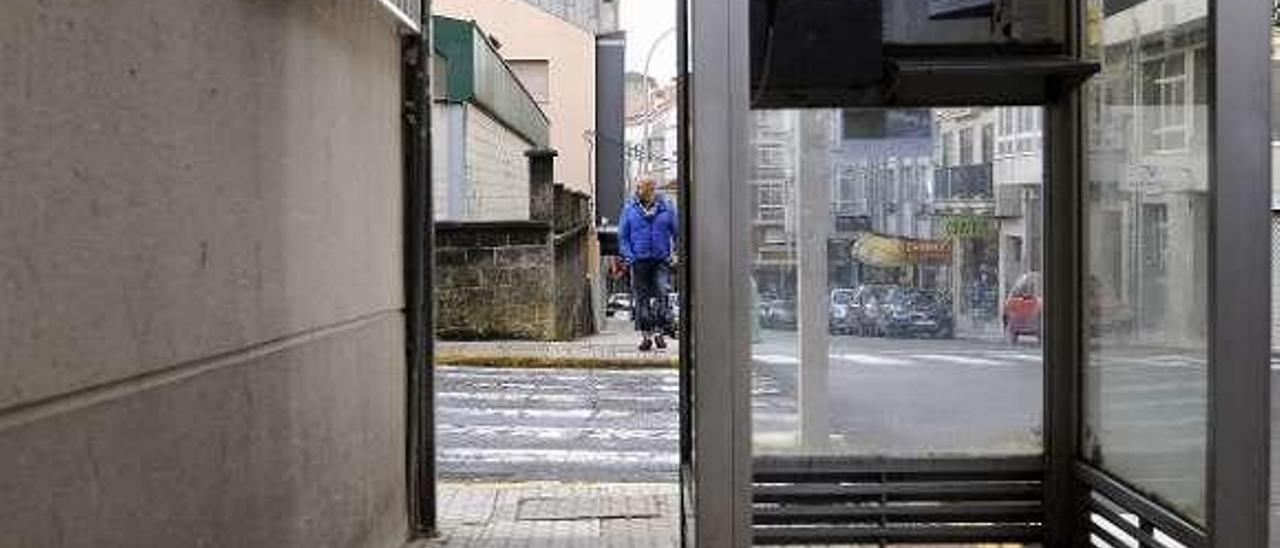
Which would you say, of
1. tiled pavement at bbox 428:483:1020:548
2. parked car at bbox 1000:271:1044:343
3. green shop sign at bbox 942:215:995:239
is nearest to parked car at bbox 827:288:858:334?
green shop sign at bbox 942:215:995:239

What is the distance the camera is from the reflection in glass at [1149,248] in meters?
3.96

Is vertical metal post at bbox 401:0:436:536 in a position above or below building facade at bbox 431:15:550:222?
below

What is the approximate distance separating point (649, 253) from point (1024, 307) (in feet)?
33.0

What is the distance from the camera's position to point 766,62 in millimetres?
5023

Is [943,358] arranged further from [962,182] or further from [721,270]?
[721,270]

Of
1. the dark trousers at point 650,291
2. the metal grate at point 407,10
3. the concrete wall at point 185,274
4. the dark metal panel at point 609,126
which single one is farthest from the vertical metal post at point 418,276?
the dark metal panel at point 609,126

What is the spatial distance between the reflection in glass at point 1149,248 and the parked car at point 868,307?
65cm

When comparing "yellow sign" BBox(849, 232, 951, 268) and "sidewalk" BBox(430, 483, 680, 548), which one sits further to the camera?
"sidewalk" BBox(430, 483, 680, 548)

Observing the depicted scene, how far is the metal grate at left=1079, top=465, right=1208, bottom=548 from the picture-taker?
402 cm

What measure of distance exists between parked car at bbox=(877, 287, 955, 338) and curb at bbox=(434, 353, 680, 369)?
8903 millimetres

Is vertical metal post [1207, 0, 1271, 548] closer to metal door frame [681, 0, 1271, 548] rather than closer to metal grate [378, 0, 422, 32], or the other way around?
metal door frame [681, 0, 1271, 548]

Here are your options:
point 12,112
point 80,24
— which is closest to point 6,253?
point 12,112

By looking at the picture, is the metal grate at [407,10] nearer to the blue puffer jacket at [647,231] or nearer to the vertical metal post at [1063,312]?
the vertical metal post at [1063,312]

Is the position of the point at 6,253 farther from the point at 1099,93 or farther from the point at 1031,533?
the point at 1031,533
